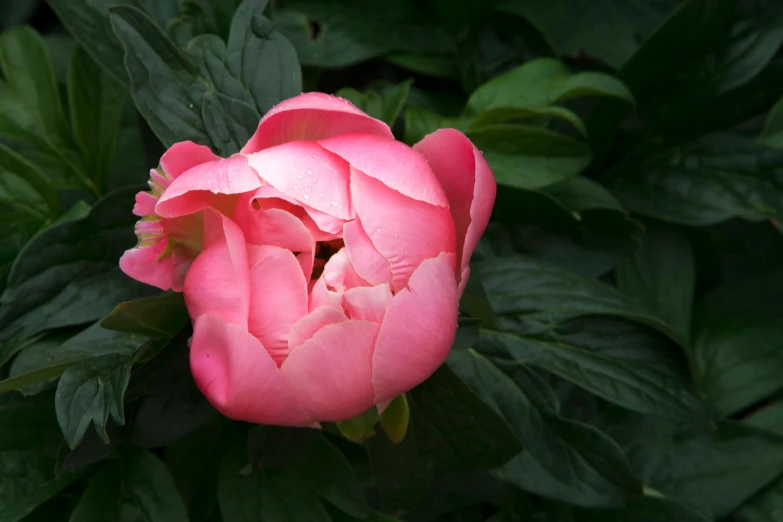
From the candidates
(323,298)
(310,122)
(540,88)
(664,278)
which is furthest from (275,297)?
(664,278)

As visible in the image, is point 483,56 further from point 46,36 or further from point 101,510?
point 101,510

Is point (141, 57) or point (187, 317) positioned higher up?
point (141, 57)

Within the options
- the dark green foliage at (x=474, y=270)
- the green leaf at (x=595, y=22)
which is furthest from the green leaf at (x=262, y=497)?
the green leaf at (x=595, y=22)

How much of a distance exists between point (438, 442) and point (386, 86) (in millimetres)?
478

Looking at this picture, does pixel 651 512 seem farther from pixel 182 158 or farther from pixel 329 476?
pixel 182 158

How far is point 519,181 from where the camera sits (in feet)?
2.50

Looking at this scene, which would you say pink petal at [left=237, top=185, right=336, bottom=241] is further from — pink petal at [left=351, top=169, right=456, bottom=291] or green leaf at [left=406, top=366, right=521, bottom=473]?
green leaf at [left=406, top=366, right=521, bottom=473]

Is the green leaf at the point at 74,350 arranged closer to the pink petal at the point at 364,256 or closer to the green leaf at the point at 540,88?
the pink petal at the point at 364,256

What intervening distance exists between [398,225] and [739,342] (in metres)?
0.61

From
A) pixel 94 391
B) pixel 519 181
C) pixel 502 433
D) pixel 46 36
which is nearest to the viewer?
pixel 94 391

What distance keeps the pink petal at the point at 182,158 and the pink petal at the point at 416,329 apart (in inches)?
7.0

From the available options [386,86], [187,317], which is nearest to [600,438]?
[187,317]

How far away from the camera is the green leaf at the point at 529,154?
76 cm

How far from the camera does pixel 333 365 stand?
0.46m
